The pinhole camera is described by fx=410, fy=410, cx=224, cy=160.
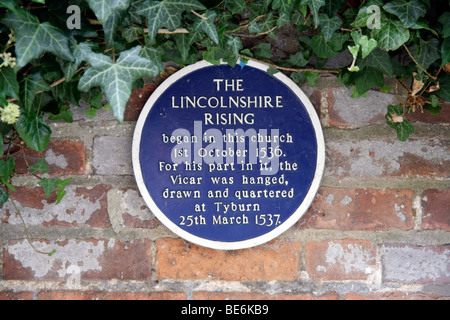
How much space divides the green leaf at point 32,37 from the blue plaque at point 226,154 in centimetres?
36

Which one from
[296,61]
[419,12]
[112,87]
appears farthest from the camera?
[296,61]

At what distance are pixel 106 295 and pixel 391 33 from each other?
0.92m

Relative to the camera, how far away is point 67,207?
1.08 m

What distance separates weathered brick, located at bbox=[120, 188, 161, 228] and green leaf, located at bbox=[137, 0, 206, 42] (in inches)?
19.4

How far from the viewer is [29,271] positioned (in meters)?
1.08

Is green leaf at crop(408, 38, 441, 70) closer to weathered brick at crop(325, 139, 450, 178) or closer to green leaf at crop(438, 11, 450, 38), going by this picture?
green leaf at crop(438, 11, 450, 38)

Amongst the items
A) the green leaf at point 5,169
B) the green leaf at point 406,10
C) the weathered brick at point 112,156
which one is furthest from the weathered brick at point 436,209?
the green leaf at point 5,169

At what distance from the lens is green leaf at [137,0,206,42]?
2.25ft

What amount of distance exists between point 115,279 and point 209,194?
1.12 ft

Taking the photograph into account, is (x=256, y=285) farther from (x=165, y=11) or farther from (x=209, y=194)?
(x=165, y=11)

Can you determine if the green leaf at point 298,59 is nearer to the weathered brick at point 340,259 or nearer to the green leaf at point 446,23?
the green leaf at point 446,23

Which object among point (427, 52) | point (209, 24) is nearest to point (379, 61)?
point (427, 52)

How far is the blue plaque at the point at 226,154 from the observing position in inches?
40.1

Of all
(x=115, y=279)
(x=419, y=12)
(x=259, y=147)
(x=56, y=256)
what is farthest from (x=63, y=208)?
(x=419, y=12)
